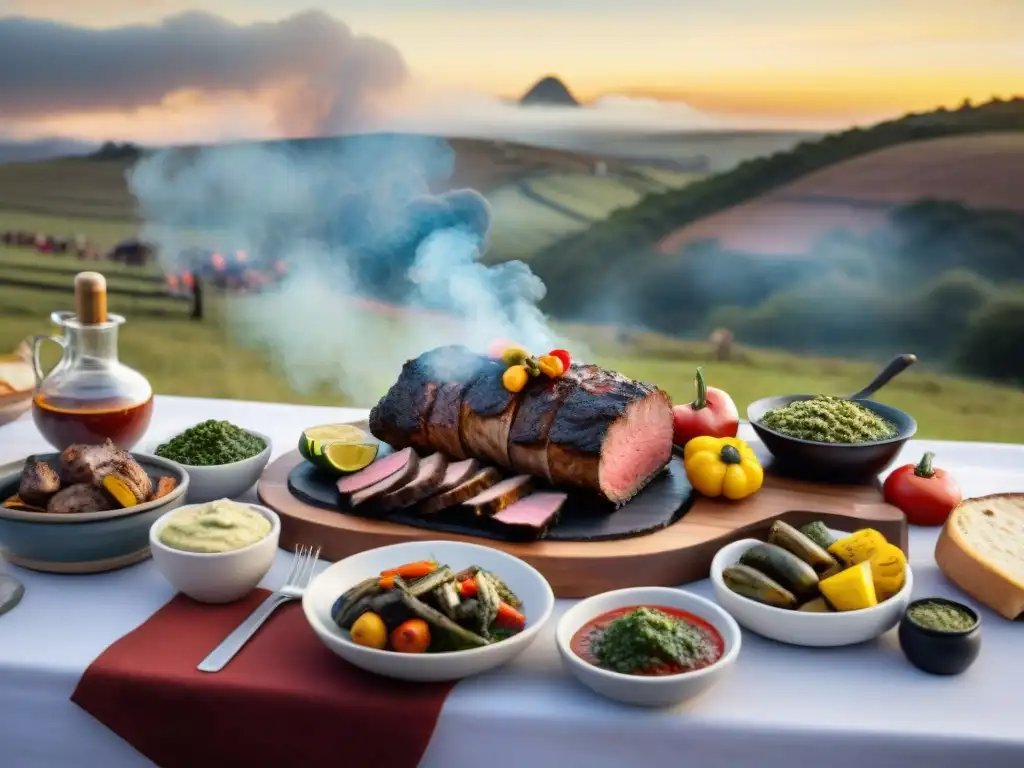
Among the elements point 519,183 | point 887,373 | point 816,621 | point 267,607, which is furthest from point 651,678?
point 519,183

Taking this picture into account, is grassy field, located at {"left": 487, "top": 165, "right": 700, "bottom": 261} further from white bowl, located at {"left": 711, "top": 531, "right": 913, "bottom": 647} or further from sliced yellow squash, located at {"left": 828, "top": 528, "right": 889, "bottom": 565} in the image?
white bowl, located at {"left": 711, "top": 531, "right": 913, "bottom": 647}

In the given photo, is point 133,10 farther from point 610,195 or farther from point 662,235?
point 662,235

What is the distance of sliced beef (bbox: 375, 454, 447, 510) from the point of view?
2.57m

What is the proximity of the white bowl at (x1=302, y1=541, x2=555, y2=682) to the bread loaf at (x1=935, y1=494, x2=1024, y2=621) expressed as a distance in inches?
41.9

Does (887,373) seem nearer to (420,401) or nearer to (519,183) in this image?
(420,401)

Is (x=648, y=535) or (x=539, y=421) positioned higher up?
(x=539, y=421)

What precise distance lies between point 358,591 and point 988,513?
1.72 meters

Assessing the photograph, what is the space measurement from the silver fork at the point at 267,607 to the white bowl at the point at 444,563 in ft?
0.37

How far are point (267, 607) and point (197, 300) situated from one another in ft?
29.3

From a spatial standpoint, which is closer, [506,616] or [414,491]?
[506,616]

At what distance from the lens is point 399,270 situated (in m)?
3.44

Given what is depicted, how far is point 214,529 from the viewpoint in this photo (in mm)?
2236

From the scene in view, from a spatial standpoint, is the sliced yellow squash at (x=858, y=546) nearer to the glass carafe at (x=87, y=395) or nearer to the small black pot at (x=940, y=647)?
the small black pot at (x=940, y=647)

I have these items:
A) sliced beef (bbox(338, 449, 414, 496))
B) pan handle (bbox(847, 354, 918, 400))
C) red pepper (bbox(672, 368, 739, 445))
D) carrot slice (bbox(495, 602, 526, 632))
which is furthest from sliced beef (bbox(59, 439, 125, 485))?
pan handle (bbox(847, 354, 918, 400))
